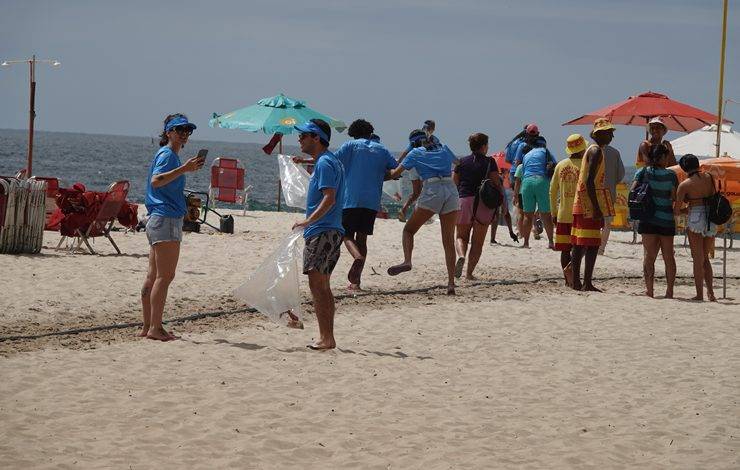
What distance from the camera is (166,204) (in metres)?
8.45

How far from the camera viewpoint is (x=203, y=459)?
18.6ft

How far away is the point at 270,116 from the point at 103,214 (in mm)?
7912

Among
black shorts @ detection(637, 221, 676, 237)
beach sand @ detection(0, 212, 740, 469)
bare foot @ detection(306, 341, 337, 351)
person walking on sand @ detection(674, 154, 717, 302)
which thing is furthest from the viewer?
black shorts @ detection(637, 221, 676, 237)

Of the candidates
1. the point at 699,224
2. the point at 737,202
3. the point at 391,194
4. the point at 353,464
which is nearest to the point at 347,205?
the point at 699,224

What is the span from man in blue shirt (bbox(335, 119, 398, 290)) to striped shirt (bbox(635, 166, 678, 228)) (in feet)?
8.30

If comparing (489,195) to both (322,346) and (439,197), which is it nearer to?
(439,197)

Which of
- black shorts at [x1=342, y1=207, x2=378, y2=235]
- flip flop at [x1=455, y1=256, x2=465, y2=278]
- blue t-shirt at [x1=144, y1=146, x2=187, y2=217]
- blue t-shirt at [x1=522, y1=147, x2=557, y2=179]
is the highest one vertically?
blue t-shirt at [x1=522, y1=147, x2=557, y2=179]

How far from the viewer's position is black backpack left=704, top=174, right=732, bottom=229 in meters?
11.6

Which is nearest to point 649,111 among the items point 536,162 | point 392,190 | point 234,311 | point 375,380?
point 536,162

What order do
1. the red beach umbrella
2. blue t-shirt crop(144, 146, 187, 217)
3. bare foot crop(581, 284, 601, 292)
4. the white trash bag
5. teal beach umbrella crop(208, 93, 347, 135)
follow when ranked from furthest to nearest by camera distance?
teal beach umbrella crop(208, 93, 347, 135) < the red beach umbrella < bare foot crop(581, 284, 601, 292) < the white trash bag < blue t-shirt crop(144, 146, 187, 217)

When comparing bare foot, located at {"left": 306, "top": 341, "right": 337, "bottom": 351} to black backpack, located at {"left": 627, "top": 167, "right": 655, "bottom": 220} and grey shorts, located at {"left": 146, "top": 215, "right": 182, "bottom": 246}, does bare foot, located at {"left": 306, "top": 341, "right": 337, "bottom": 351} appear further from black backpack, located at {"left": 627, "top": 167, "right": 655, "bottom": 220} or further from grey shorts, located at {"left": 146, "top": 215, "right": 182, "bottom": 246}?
black backpack, located at {"left": 627, "top": 167, "right": 655, "bottom": 220}

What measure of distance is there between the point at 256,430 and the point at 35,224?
7992mm

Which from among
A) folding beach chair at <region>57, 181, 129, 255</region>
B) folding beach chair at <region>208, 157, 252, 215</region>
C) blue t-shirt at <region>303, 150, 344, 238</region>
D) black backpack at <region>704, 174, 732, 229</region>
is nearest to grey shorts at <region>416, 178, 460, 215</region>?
black backpack at <region>704, 174, 732, 229</region>

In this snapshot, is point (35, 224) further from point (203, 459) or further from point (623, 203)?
point (623, 203)
